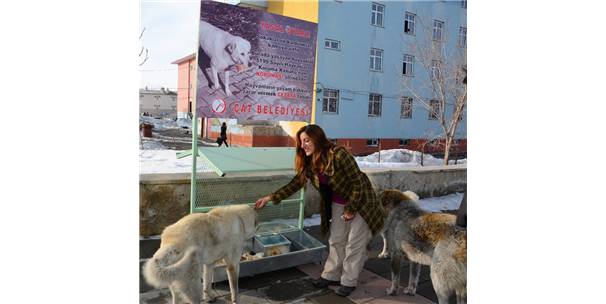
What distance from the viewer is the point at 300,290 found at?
3182 millimetres

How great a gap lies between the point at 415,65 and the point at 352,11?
3.53 m

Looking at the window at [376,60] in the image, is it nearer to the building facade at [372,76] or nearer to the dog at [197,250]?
the building facade at [372,76]

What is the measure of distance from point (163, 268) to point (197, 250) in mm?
252

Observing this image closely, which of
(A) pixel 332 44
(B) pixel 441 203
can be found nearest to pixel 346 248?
(B) pixel 441 203

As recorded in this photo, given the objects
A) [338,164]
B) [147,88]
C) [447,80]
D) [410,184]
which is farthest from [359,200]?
[447,80]

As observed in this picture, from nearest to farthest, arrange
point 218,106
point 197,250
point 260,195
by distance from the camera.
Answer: point 197,250, point 218,106, point 260,195

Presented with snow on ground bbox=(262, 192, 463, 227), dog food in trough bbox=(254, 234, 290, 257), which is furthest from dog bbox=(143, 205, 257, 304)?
snow on ground bbox=(262, 192, 463, 227)

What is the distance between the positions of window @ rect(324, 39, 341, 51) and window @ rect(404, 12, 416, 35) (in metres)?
3.12

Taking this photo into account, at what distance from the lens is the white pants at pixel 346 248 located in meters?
3.16

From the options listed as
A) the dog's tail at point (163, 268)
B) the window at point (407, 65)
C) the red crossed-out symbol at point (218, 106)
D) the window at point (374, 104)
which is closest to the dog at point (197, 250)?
the dog's tail at point (163, 268)

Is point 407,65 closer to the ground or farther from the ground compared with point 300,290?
farther from the ground

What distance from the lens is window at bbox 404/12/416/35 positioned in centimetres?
1532

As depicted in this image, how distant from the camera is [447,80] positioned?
33.2 feet

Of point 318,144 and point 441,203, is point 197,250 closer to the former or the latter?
point 318,144
